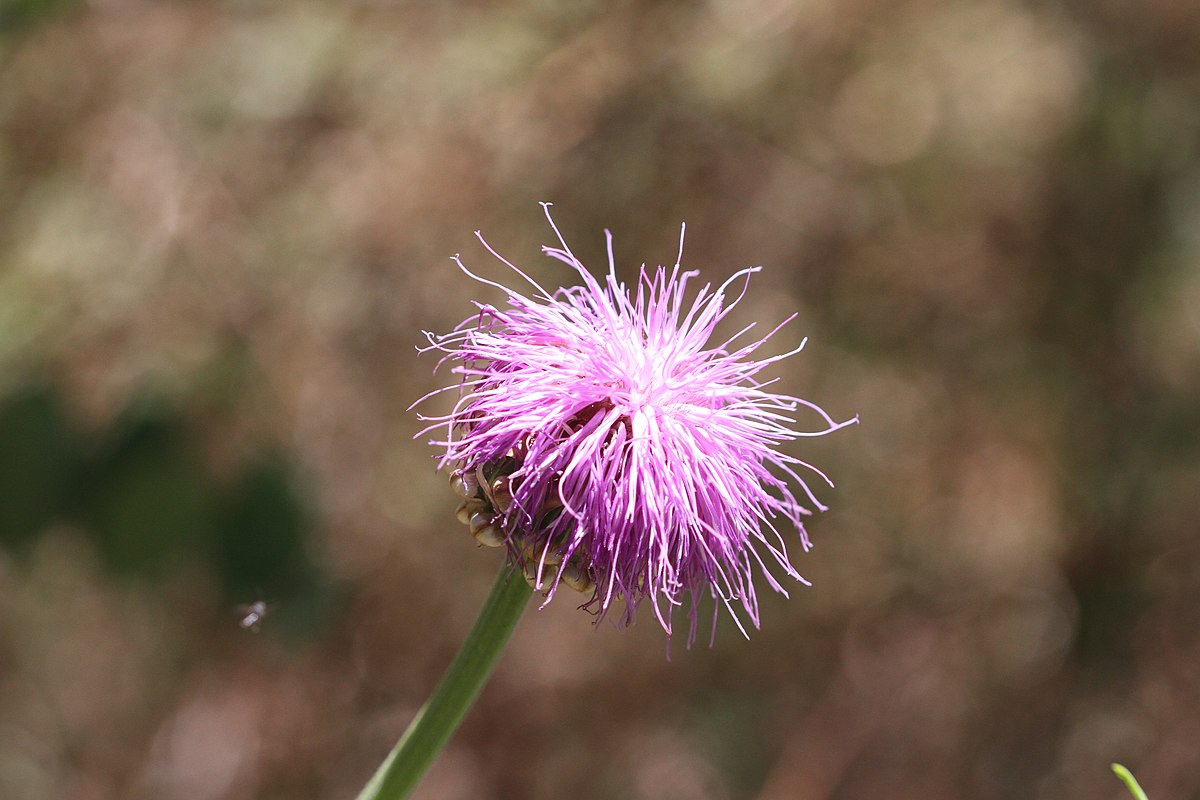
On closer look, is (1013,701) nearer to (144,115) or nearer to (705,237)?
(705,237)

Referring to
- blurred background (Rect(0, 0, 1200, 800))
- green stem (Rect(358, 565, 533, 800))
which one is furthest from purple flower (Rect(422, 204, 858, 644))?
blurred background (Rect(0, 0, 1200, 800))

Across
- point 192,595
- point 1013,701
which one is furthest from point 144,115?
point 1013,701

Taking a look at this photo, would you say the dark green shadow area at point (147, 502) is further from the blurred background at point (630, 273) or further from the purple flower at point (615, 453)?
the purple flower at point (615, 453)

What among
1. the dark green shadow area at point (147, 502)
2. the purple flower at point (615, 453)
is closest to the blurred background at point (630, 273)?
the dark green shadow area at point (147, 502)

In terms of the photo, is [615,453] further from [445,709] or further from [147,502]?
[147,502]

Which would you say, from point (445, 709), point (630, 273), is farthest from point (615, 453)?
point (630, 273)

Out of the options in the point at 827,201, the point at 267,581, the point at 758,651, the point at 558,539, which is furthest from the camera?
the point at 758,651
